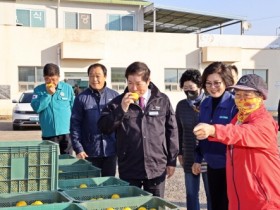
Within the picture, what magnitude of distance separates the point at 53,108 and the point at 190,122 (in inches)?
69.6

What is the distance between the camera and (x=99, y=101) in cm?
457

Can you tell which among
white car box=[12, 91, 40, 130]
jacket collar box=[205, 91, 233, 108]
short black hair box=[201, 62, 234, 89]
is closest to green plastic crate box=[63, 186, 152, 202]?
jacket collar box=[205, 91, 233, 108]

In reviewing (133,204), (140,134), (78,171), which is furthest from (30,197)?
(140,134)

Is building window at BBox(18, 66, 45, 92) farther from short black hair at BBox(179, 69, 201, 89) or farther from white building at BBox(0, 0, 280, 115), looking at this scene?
short black hair at BBox(179, 69, 201, 89)

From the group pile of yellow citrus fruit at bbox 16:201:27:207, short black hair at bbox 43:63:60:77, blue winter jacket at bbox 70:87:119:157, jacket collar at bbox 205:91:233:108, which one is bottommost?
pile of yellow citrus fruit at bbox 16:201:27:207

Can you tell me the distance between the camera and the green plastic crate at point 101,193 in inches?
116

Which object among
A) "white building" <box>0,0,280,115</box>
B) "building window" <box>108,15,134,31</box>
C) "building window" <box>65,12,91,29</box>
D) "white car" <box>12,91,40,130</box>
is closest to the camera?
"white car" <box>12,91,40,130</box>

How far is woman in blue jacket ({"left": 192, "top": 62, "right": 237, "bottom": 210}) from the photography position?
3.69m

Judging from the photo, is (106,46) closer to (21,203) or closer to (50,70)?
(50,70)

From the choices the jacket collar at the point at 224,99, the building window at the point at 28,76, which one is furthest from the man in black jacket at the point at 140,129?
the building window at the point at 28,76

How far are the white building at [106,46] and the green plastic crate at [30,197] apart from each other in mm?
17899

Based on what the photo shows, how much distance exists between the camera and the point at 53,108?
206 inches

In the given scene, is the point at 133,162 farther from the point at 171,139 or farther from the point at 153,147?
the point at 171,139

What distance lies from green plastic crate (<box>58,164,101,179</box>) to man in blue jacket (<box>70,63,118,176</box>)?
2.29 feet
